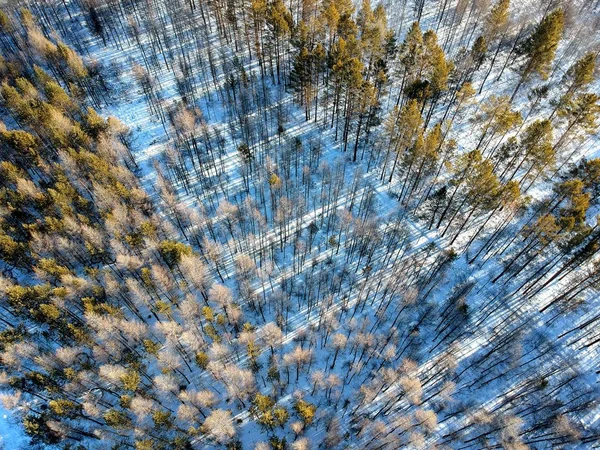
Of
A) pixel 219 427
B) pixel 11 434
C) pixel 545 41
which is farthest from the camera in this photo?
pixel 545 41

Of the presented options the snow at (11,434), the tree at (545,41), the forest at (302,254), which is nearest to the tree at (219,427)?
the forest at (302,254)

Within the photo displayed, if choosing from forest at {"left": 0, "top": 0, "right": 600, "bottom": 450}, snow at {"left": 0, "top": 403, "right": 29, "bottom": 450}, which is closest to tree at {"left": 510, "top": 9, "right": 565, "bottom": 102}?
forest at {"left": 0, "top": 0, "right": 600, "bottom": 450}

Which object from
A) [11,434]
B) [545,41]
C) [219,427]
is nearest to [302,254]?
[219,427]

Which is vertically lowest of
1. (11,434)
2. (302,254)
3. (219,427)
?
(219,427)

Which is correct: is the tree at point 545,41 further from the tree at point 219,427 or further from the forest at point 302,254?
the tree at point 219,427

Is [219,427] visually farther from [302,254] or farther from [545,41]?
Answer: [545,41]

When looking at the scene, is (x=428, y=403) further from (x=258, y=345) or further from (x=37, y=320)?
(x=37, y=320)

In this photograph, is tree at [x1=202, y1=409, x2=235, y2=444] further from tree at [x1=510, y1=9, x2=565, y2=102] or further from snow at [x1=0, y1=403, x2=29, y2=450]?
tree at [x1=510, y1=9, x2=565, y2=102]

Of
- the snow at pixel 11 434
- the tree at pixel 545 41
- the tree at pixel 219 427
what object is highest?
the tree at pixel 545 41

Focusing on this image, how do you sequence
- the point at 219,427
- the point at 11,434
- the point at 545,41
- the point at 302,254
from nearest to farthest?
1. the point at 219,427
2. the point at 11,434
3. the point at 545,41
4. the point at 302,254

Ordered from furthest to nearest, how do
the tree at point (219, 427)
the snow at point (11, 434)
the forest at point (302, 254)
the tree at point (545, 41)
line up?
the tree at point (545, 41) → the forest at point (302, 254) → the snow at point (11, 434) → the tree at point (219, 427)
